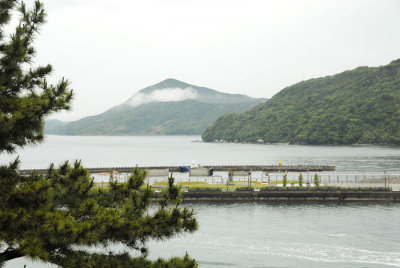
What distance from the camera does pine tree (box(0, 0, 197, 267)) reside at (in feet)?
32.7

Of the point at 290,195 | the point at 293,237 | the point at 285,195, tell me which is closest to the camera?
the point at 293,237

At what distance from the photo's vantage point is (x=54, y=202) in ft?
38.3

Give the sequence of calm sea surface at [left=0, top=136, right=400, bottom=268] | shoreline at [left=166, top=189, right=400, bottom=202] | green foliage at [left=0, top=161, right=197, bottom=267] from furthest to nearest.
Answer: shoreline at [left=166, top=189, right=400, bottom=202], calm sea surface at [left=0, top=136, right=400, bottom=268], green foliage at [left=0, top=161, right=197, bottom=267]

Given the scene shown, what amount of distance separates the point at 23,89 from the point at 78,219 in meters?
5.26

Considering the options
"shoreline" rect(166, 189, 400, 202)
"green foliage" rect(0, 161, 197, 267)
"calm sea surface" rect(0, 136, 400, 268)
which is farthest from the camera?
"shoreline" rect(166, 189, 400, 202)

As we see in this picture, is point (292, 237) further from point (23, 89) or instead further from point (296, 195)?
point (23, 89)

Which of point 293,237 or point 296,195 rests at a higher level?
point 296,195

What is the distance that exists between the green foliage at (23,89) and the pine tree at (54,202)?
0.03 meters

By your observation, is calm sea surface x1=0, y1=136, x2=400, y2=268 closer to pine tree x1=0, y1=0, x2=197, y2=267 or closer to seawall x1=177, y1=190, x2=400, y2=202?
seawall x1=177, y1=190, x2=400, y2=202

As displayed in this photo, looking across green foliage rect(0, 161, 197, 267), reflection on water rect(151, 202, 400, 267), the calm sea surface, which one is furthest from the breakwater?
green foliage rect(0, 161, 197, 267)

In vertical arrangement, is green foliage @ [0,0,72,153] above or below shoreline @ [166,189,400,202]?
above

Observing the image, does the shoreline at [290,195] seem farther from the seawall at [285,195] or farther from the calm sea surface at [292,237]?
the calm sea surface at [292,237]

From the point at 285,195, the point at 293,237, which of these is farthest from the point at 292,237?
the point at 285,195

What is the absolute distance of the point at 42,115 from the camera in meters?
10.8
